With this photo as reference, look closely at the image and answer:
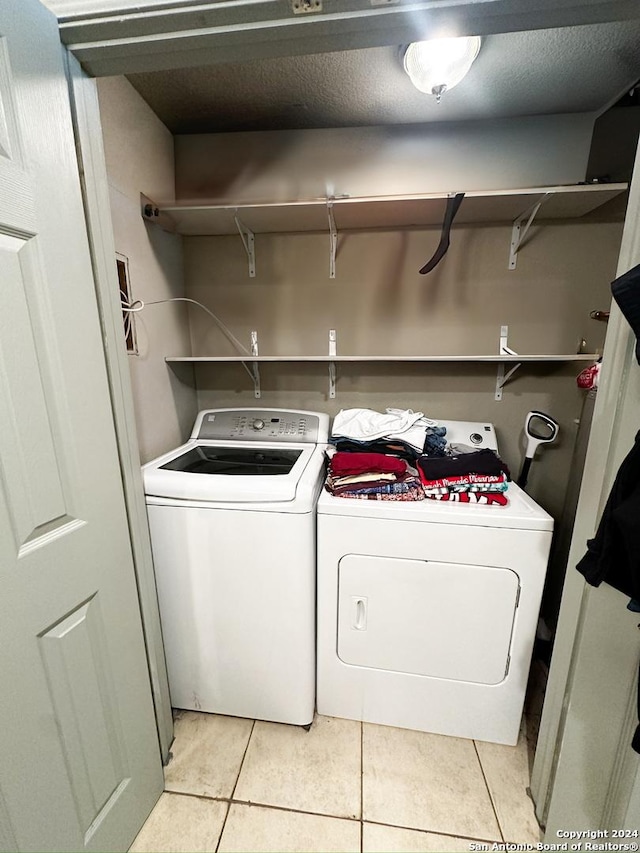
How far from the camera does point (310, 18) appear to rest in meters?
0.70

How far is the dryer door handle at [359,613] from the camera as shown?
1304 millimetres

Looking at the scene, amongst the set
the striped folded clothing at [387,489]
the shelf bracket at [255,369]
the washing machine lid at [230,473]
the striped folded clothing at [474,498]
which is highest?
the shelf bracket at [255,369]

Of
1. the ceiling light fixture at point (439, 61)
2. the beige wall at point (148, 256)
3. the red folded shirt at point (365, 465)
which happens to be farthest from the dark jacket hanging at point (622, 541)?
the beige wall at point (148, 256)

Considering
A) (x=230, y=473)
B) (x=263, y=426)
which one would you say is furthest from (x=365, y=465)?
(x=263, y=426)

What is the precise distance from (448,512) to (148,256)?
171 centimetres

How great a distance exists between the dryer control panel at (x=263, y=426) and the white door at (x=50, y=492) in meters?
0.83

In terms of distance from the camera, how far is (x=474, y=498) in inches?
49.2

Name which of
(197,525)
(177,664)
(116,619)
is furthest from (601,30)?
(177,664)

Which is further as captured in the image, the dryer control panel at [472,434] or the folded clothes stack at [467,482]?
the dryer control panel at [472,434]

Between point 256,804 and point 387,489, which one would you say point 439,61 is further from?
point 256,804

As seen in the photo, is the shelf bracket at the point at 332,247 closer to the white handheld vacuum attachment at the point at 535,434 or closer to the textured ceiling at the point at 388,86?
the textured ceiling at the point at 388,86

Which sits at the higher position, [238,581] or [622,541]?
[622,541]

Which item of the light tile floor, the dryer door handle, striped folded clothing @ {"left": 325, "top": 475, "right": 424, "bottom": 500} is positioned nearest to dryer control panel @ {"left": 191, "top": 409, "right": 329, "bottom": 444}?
striped folded clothing @ {"left": 325, "top": 475, "right": 424, "bottom": 500}

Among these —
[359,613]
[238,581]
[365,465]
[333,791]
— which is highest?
[365,465]
